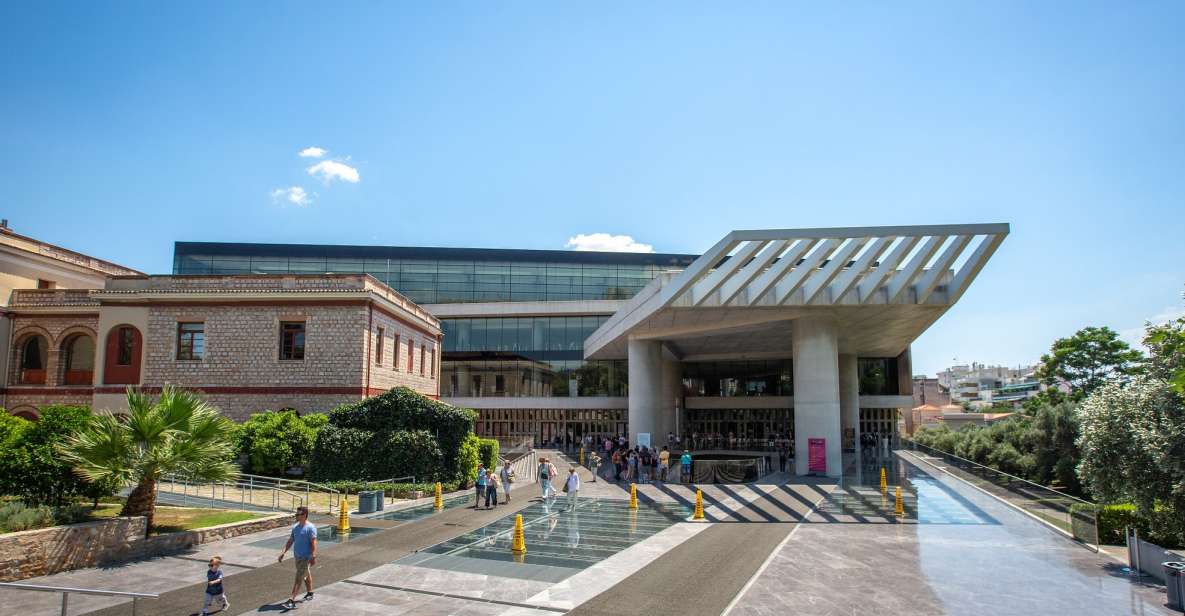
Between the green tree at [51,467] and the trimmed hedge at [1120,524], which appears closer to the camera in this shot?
the green tree at [51,467]

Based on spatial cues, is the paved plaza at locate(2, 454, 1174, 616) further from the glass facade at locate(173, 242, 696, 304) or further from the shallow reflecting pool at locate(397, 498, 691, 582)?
the glass facade at locate(173, 242, 696, 304)

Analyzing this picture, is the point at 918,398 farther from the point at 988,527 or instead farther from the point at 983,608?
the point at 983,608

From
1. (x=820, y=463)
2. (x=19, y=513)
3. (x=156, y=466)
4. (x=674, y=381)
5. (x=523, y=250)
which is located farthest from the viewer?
(x=523, y=250)

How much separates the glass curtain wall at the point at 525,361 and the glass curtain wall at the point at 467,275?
4.09 meters

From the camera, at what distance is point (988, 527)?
18.4 m

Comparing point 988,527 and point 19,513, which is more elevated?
point 19,513

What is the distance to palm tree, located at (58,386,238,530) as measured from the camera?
13984mm

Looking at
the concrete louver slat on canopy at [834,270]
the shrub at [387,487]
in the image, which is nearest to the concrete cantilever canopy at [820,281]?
the concrete louver slat on canopy at [834,270]

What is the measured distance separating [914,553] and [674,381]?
40811 mm

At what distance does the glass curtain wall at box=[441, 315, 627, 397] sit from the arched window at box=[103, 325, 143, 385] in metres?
30.6

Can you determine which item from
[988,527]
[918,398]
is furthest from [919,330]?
[918,398]

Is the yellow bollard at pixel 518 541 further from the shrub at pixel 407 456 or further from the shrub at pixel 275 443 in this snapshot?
the shrub at pixel 275 443

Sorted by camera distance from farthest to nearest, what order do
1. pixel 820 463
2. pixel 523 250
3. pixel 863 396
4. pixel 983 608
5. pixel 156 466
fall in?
pixel 523 250, pixel 863 396, pixel 820 463, pixel 156 466, pixel 983 608

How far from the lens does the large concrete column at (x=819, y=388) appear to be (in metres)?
31.9
